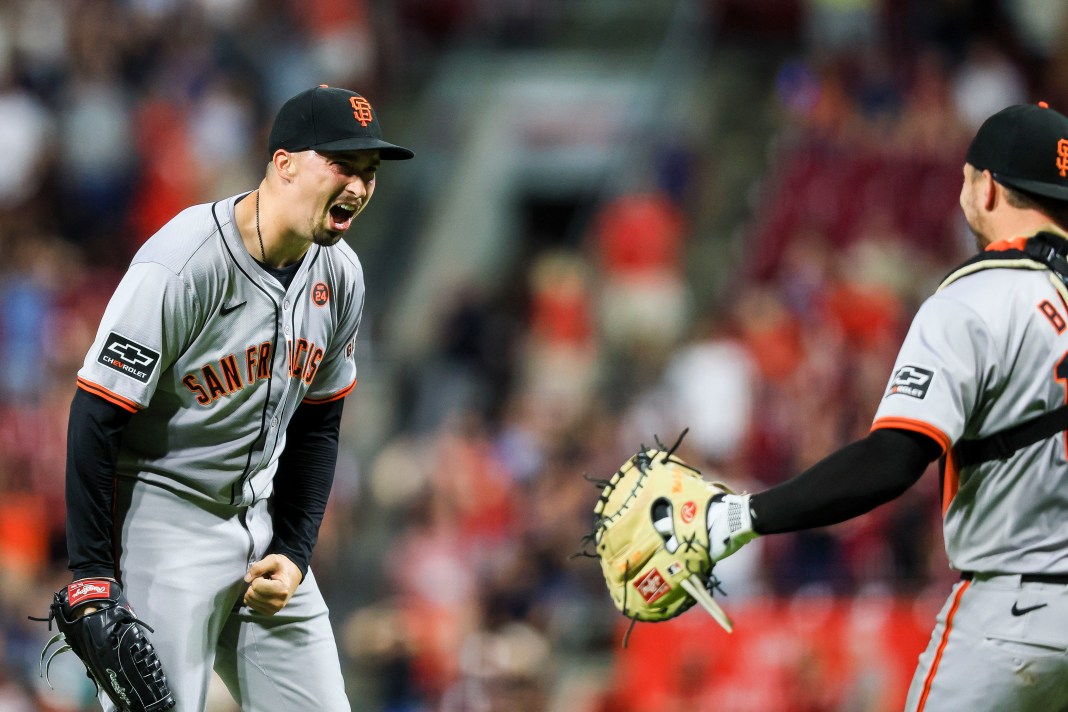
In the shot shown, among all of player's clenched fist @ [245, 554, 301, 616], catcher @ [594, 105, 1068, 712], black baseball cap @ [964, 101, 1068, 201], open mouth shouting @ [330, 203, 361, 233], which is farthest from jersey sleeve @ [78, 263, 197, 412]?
black baseball cap @ [964, 101, 1068, 201]

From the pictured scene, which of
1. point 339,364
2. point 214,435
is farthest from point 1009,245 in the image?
point 214,435

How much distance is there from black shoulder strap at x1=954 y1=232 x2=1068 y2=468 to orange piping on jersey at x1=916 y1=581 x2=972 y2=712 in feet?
1.16

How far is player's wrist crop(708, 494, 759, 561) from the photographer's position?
155 inches

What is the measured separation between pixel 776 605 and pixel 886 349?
2.32 metres

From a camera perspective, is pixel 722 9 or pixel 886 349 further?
pixel 722 9

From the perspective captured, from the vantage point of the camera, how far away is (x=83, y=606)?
4.07 metres

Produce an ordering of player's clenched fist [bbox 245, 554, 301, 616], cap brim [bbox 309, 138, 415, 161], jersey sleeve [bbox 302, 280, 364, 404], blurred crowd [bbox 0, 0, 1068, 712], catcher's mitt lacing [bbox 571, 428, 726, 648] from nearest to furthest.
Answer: catcher's mitt lacing [bbox 571, 428, 726, 648] < cap brim [bbox 309, 138, 415, 161] < player's clenched fist [bbox 245, 554, 301, 616] < jersey sleeve [bbox 302, 280, 364, 404] < blurred crowd [bbox 0, 0, 1068, 712]

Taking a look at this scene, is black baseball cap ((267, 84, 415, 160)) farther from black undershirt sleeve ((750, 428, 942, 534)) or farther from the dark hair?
the dark hair

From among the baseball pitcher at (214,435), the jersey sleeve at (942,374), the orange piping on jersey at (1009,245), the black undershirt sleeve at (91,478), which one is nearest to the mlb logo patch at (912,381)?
the jersey sleeve at (942,374)

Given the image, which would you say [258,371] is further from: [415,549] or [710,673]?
[415,549]

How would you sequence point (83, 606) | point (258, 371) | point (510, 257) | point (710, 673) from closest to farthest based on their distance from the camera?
point (83, 606), point (258, 371), point (710, 673), point (510, 257)

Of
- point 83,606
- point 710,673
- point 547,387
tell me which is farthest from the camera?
point 547,387

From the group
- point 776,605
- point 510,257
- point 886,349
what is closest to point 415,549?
point 776,605

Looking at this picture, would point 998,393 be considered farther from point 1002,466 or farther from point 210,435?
point 210,435
